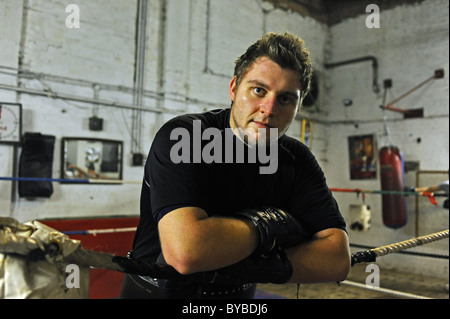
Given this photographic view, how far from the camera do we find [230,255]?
0.96m

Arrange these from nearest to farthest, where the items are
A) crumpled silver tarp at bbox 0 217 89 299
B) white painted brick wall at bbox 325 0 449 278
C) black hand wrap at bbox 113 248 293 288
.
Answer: crumpled silver tarp at bbox 0 217 89 299
black hand wrap at bbox 113 248 293 288
white painted brick wall at bbox 325 0 449 278

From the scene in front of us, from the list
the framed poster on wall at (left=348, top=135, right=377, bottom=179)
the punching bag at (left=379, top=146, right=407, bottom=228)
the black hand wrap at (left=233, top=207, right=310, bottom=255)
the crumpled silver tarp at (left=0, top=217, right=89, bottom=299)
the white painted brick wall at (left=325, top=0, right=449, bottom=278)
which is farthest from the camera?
the framed poster on wall at (left=348, top=135, right=377, bottom=179)

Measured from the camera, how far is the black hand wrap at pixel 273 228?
1.01 meters

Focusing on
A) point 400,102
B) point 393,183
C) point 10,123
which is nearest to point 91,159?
point 10,123

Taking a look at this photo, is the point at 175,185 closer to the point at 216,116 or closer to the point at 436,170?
the point at 216,116

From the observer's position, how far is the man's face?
4.10ft

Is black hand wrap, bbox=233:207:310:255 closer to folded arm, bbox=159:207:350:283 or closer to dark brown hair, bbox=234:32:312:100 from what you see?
folded arm, bbox=159:207:350:283

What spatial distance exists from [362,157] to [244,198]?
655 centimetres

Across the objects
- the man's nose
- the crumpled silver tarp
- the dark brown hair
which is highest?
the dark brown hair

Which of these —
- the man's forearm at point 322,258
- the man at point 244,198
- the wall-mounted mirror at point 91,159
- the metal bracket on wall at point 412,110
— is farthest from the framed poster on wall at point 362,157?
the man's forearm at point 322,258

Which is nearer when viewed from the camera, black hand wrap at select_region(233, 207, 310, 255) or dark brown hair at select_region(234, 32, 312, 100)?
black hand wrap at select_region(233, 207, 310, 255)

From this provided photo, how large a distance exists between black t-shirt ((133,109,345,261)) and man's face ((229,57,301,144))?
107mm

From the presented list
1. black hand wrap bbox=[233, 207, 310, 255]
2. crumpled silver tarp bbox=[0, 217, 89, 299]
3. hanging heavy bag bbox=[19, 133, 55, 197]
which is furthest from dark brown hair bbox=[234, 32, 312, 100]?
hanging heavy bag bbox=[19, 133, 55, 197]
